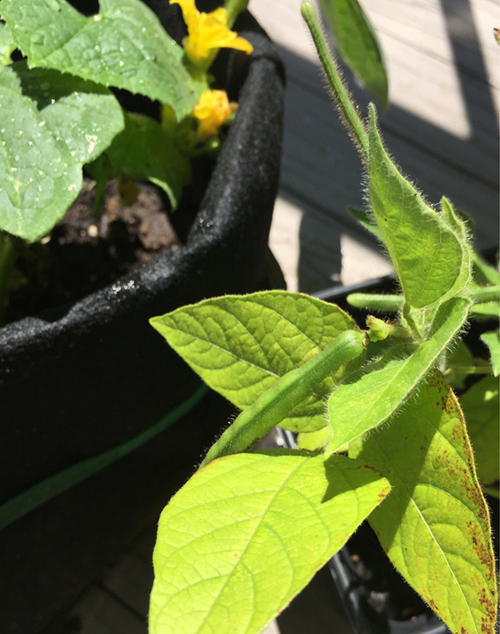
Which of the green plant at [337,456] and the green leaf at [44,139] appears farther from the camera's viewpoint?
the green leaf at [44,139]

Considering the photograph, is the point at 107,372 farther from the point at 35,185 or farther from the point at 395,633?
the point at 395,633

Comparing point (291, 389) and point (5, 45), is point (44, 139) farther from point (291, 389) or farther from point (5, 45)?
point (291, 389)

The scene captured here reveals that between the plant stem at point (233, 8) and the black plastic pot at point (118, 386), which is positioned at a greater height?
the plant stem at point (233, 8)

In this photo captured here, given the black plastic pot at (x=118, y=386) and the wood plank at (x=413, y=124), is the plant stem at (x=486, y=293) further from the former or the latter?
the wood plank at (x=413, y=124)

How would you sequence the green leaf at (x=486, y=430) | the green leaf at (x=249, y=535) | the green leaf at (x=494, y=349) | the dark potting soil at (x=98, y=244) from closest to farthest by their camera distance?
the green leaf at (x=249, y=535) → the green leaf at (x=494, y=349) → the green leaf at (x=486, y=430) → the dark potting soil at (x=98, y=244)

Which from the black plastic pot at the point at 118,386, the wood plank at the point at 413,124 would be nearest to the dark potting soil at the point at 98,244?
the black plastic pot at the point at 118,386

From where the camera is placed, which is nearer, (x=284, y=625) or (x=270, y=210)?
(x=270, y=210)

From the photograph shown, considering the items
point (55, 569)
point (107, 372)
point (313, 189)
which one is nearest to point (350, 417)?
point (107, 372)
